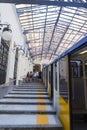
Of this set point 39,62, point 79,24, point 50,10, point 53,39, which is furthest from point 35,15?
point 39,62

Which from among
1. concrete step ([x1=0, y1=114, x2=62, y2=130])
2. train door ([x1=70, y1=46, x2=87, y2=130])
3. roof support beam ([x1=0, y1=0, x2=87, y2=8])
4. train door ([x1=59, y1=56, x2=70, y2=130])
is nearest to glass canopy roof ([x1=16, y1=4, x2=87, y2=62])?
roof support beam ([x1=0, y1=0, x2=87, y2=8])

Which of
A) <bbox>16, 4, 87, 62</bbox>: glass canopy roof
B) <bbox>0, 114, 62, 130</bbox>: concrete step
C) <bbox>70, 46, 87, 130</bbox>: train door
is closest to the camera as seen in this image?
<bbox>0, 114, 62, 130</bbox>: concrete step

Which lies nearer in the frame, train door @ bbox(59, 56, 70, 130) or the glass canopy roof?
train door @ bbox(59, 56, 70, 130)

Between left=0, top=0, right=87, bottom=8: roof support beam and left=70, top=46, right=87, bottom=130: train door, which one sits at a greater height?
left=0, top=0, right=87, bottom=8: roof support beam

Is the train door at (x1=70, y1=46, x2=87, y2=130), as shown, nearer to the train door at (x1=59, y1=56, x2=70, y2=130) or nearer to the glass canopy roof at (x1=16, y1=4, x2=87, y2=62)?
the train door at (x1=59, y1=56, x2=70, y2=130)

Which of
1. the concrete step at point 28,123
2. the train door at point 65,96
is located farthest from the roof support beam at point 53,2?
the concrete step at point 28,123

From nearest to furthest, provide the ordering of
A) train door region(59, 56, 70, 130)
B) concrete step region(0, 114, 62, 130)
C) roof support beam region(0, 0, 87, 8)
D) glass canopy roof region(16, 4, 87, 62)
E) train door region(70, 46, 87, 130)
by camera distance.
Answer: train door region(59, 56, 70, 130), concrete step region(0, 114, 62, 130), train door region(70, 46, 87, 130), roof support beam region(0, 0, 87, 8), glass canopy roof region(16, 4, 87, 62)

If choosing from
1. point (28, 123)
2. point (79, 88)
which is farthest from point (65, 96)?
point (79, 88)

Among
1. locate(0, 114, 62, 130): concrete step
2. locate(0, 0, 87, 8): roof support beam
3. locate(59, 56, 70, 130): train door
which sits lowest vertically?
locate(0, 114, 62, 130): concrete step

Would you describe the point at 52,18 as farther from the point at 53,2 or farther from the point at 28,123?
the point at 28,123

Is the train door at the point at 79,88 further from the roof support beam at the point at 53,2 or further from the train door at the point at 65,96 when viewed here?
the roof support beam at the point at 53,2

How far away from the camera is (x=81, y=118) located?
14.2ft

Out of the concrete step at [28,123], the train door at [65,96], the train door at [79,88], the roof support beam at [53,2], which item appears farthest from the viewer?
the roof support beam at [53,2]

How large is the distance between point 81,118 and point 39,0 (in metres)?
3.39
